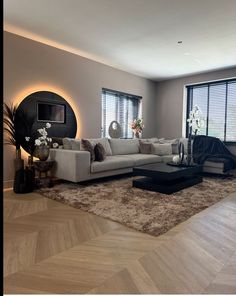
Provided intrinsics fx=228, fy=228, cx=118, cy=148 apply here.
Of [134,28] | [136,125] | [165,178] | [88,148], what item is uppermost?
[134,28]

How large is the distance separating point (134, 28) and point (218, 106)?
3608 mm

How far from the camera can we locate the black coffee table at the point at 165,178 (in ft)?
11.3

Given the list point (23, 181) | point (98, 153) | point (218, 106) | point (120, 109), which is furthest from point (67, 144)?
point (218, 106)

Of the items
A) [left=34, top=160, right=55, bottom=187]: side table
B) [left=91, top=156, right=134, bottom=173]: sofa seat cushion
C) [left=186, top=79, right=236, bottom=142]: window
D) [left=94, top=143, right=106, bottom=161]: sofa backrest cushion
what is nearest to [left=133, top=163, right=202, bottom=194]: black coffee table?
[left=91, top=156, right=134, bottom=173]: sofa seat cushion

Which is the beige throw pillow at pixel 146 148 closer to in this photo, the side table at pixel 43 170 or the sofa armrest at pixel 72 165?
the sofa armrest at pixel 72 165

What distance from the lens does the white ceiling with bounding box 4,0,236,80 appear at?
9.98 ft

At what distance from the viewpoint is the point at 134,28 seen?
366 cm

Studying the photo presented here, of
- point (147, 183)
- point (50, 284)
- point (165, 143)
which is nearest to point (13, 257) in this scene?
point (50, 284)

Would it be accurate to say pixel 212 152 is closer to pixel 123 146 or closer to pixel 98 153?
pixel 123 146

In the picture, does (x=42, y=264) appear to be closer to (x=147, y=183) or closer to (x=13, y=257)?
(x=13, y=257)

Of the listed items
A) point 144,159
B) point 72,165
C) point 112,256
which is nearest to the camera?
point 112,256

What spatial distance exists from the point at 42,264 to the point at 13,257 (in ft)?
0.86

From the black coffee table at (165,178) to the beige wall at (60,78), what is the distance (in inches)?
79.8

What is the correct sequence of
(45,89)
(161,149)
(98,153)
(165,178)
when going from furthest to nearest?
(161,149) → (45,89) → (98,153) → (165,178)
